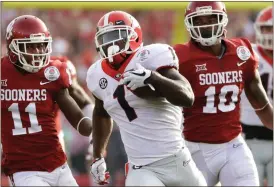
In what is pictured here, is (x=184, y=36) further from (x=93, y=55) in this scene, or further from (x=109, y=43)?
(x=109, y=43)

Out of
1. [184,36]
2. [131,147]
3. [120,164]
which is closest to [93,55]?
[184,36]

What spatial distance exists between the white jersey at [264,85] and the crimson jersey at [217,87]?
3.03ft

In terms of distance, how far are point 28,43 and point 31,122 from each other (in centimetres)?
53

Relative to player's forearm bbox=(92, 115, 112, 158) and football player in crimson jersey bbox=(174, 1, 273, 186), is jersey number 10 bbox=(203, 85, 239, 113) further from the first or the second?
player's forearm bbox=(92, 115, 112, 158)

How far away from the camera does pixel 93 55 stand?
37.5ft

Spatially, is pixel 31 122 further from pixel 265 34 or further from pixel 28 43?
pixel 265 34

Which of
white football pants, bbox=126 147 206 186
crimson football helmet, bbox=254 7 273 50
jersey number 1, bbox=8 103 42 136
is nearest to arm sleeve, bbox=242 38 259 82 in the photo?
white football pants, bbox=126 147 206 186

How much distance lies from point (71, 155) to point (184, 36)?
2.22 m

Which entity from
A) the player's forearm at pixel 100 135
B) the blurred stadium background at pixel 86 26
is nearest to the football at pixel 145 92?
the player's forearm at pixel 100 135

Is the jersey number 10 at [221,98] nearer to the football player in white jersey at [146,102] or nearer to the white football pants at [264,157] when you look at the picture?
the football player in white jersey at [146,102]

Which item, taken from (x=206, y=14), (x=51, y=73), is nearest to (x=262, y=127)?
(x=206, y=14)

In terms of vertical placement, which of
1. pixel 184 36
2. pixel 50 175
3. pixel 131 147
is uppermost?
pixel 131 147

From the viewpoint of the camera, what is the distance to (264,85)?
20.1 ft

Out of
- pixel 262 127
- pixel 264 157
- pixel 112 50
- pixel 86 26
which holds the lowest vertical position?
pixel 86 26
